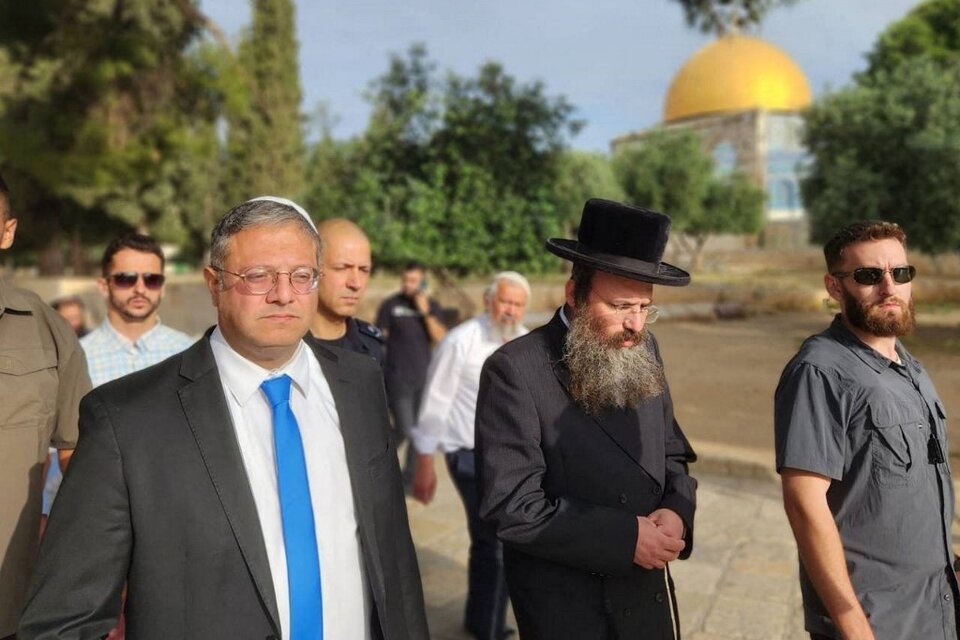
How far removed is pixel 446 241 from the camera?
11.6 m

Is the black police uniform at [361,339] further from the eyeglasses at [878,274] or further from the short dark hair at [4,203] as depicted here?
the eyeglasses at [878,274]

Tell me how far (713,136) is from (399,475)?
5604 centimetres

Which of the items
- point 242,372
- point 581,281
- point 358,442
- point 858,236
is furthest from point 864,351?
point 242,372

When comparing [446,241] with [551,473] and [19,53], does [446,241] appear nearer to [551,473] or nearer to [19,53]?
[551,473]

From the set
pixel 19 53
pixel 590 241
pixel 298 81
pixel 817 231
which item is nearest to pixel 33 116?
pixel 19 53

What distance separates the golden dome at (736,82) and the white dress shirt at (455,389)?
57.7m

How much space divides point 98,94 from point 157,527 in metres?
21.4

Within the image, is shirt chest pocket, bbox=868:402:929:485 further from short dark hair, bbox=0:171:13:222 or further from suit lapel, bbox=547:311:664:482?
short dark hair, bbox=0:171:13:222

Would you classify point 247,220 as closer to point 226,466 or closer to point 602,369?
point 226,466

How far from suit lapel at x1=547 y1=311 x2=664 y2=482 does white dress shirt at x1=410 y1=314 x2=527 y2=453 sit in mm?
1803

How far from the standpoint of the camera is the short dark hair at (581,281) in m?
2.34

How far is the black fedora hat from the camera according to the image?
7.29 ft

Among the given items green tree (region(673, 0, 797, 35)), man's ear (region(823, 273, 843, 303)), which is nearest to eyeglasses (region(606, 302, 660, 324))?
man's ear (region(823, 273, 843, 303))

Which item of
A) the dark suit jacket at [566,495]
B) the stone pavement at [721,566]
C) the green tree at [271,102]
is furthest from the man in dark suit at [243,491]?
the green tree at [271,102]
